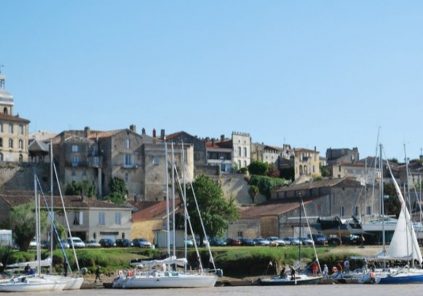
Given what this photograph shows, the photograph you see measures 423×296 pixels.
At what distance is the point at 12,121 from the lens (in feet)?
390

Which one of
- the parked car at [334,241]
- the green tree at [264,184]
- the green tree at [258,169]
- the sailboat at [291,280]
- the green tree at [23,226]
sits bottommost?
the sailboat at [291,280]

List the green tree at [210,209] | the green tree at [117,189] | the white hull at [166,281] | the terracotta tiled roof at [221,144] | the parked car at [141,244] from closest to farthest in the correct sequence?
the white hull at [166,281] < the parked car at [141,244] < the green tree at [210,209] < the green tree at [117,189] < the terracotta tiled roof at [221,144]

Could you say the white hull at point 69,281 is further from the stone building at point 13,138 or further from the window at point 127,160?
the stone building at point 13,138

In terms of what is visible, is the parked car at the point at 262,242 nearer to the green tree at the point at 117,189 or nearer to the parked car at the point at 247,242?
the parked car at the point at 247,242

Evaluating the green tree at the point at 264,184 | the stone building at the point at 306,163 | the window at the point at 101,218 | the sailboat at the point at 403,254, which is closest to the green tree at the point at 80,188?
the window at the point at 101,218

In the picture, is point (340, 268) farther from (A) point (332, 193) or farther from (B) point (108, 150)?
(B) point (108, 150)

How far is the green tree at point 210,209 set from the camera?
79.9m

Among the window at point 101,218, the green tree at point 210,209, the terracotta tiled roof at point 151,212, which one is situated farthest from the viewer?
the terracotta tiled roof at point 151,212

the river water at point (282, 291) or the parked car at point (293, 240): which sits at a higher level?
the parked car at point (293, 240)

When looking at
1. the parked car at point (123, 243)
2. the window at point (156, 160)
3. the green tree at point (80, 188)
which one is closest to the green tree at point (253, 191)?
the window at point (156, 160)

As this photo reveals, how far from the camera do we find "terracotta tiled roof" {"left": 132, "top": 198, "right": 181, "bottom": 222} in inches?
3565

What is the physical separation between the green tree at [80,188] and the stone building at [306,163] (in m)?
34.3

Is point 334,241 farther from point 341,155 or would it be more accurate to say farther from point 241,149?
point 341,155

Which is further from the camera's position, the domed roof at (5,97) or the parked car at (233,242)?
the domed roof at (5,97)
